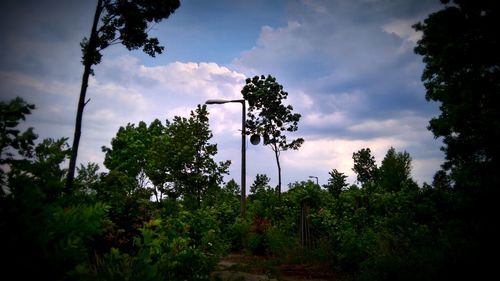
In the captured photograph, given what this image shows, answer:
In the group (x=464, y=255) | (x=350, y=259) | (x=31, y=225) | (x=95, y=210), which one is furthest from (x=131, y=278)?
(x=350, y=259)

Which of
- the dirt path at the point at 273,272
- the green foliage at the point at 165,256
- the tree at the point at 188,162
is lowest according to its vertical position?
the dirt path at the point at 273,272

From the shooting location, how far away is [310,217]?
12750 millimetres

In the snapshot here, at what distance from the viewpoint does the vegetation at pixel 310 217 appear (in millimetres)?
2312

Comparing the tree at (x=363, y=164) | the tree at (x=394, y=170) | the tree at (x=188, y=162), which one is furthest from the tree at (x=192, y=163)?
the tree at (x=363, y=164)

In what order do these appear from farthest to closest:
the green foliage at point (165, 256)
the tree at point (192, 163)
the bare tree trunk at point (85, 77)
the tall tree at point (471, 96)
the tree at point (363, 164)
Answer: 1. the tree at point (363, 164)
2. the tree at point (192, 163)
3. the bare tree trunk at point (85, 77)
4. the tall tree at point (471, 96)
5. the green foliage at point (165, 256)

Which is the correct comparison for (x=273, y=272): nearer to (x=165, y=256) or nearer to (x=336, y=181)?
(x=165, y=256)

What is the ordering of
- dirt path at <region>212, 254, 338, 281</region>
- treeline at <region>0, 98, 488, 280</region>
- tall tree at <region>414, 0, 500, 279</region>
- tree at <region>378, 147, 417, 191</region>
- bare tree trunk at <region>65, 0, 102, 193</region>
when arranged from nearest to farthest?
treeline at <region>0, 98, 488, 280</region>
tall tree at <region>414, 0, 500, 279</region>
bare tree trunk at <region>65, 0, 102, 193</region>
dirt path at <region>212, 254, 338, 281</region>
tree at <region>378, 147, 417, 191</region>

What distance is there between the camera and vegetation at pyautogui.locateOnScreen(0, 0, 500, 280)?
2312 millimetres

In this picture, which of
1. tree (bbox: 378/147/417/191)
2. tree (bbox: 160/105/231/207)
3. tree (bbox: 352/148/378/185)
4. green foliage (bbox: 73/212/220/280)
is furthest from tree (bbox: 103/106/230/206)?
tree (bbox: 352/148/378/185)

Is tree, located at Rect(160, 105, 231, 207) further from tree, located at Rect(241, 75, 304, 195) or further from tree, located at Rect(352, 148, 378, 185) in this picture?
tree, located at Rect(352, 148, 378, 185)

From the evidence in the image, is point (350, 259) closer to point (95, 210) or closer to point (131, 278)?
point (131, 278)

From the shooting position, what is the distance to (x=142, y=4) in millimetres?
9109

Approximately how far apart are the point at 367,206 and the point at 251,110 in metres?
16.0

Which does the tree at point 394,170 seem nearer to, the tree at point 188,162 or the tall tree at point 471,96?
the tree at point 188,162
